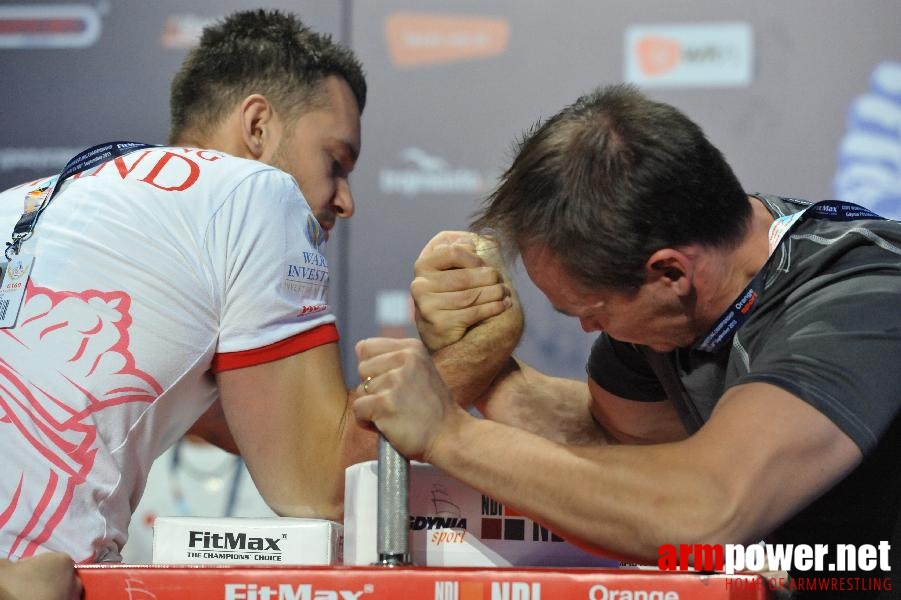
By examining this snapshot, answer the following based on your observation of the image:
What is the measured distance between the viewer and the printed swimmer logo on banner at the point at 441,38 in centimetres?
321

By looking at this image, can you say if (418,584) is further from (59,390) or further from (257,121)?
(257,121)

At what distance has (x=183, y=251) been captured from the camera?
141cm

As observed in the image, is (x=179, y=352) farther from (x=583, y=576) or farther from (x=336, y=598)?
(x=583, y=576)

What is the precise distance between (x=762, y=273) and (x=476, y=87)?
1.97 metres

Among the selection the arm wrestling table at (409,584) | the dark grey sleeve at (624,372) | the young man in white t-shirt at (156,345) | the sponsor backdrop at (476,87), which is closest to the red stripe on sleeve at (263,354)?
the young man in white t-shirt at (156,345)

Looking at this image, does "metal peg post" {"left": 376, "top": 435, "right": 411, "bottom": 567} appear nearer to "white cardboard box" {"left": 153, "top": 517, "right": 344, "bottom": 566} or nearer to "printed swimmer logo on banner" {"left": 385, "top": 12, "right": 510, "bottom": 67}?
"white cardboard box" {"left": 153, "top": 517, "right": 344, "bottom": 566}

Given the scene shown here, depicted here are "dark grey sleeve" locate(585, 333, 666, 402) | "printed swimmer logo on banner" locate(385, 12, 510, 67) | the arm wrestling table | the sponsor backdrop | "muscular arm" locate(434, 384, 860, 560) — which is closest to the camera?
the arm wrestling table

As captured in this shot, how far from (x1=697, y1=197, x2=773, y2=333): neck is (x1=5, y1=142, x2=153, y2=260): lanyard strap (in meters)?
0.82

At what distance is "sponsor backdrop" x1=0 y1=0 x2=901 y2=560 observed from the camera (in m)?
3.08

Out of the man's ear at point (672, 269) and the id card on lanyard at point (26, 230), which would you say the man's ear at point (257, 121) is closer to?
the id card on lanyard at point (26, 230)

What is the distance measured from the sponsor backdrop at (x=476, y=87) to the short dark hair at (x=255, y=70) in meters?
1.08

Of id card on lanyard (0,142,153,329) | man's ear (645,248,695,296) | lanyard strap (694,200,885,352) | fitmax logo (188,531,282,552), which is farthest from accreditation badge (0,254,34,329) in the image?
lanyard strap (694,200,885,352)

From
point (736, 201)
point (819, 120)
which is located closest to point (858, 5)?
point (819, 120)

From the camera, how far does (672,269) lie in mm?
1346
